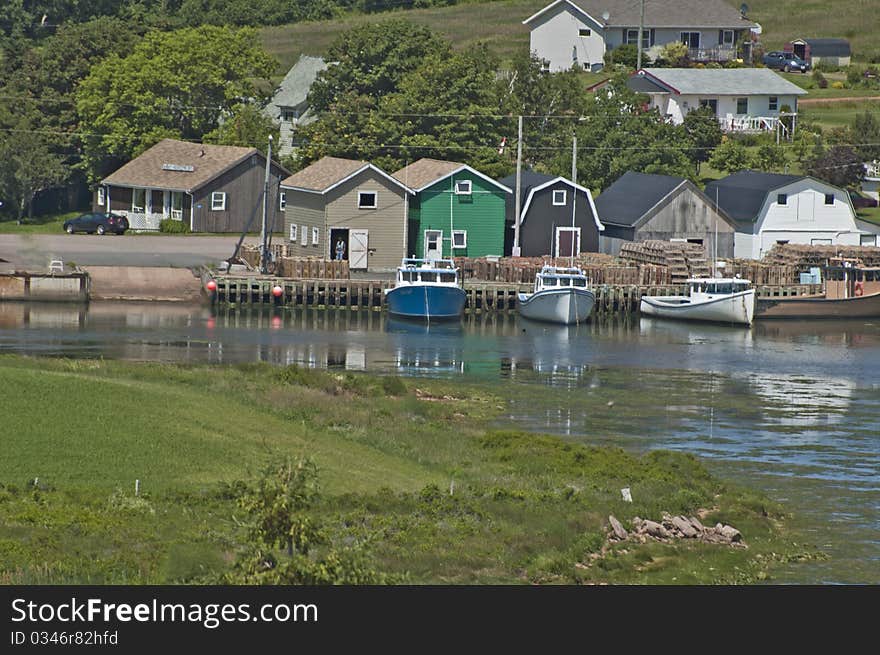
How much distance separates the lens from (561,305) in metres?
79.0

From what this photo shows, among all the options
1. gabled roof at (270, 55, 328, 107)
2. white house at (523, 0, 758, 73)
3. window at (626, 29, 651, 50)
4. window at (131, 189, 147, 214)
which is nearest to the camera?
window at (131, 189, 147, 214)

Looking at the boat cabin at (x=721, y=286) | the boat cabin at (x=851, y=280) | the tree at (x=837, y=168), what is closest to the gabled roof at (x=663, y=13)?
the tree at (x=837, y=168)

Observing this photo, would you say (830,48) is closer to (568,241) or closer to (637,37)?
(637,37)

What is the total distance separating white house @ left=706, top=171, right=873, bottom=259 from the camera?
9156cm

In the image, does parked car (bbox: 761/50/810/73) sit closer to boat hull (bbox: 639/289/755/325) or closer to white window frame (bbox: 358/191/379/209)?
white window frame (bbox: 358/191/379/209)

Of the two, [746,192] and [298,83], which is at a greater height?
[298,83]

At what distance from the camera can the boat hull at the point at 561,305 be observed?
78812 mm

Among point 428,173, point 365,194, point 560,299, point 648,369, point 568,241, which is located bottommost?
point 648,369

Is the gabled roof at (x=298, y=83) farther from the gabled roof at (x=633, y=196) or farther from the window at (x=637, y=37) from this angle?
the window at (x=637, y=37)

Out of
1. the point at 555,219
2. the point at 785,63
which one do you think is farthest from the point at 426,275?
the point at 785,63

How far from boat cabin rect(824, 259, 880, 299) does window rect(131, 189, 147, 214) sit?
41.9 metres

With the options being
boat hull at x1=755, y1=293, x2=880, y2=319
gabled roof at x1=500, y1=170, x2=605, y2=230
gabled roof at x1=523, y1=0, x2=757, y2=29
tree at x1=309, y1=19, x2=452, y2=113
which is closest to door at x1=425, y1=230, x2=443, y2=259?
gabled roof at x1=500, y1=170, x2=605, y2=230

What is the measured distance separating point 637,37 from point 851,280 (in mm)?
57440

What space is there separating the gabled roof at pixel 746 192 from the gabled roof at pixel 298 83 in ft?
109
